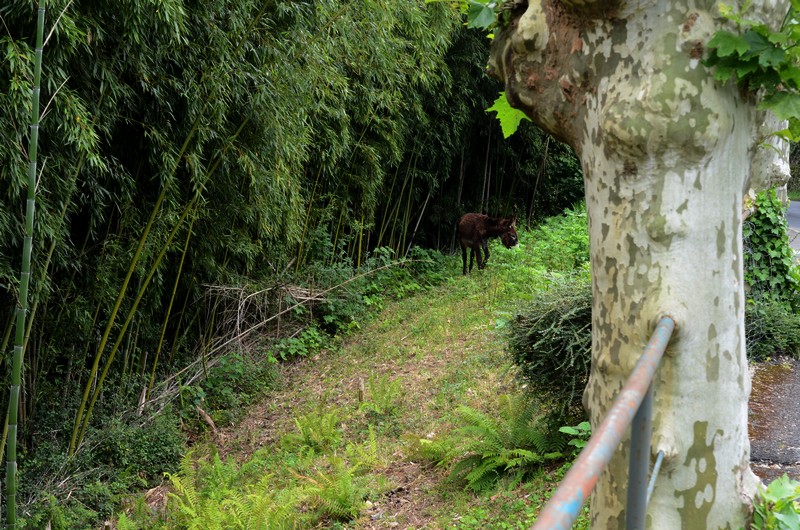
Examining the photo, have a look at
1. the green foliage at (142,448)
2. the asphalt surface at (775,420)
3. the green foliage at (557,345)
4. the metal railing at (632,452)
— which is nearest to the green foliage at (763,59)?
the metal railing at (632,452)

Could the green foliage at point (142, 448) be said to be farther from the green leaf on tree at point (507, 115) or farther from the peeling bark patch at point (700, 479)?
the peeling bark patch at point (700, 479)

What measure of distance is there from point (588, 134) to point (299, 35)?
4.84 m

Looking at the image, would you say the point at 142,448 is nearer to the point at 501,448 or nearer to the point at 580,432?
the point at 501,448

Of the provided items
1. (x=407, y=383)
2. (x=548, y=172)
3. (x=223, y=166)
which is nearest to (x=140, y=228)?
(x=223, y=166)

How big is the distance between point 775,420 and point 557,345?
4.69ft

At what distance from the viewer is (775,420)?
13.6 feet

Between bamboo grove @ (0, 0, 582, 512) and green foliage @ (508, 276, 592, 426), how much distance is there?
2917 millimetres

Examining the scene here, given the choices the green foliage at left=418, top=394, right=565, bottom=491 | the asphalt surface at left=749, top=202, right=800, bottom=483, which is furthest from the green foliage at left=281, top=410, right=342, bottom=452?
the asphalt surface at left=749, top=202, right=800, bottom=483

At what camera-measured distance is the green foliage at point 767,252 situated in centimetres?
599

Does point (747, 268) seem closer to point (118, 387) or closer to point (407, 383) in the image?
point (407, 383)

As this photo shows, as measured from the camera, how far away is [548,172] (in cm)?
1585

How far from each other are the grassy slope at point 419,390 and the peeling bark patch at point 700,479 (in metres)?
2.05

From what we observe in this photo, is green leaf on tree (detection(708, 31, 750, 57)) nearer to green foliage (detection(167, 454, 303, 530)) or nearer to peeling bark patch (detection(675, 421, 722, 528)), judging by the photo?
peeling bark patch (detection(675, 421, 722, 528))

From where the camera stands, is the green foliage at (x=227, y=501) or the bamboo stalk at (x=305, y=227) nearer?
the green foliage at (x=227, y=501)
